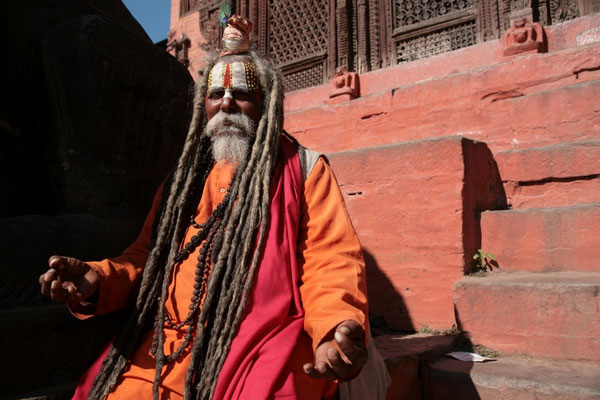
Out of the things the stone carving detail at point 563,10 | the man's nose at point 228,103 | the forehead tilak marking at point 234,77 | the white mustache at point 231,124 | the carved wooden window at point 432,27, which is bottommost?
the white mustache at point 231,124

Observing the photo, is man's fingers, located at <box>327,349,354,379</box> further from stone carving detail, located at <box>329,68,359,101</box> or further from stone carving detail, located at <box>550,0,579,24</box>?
stone carving detail, located at <box>550,0,579,24</box>

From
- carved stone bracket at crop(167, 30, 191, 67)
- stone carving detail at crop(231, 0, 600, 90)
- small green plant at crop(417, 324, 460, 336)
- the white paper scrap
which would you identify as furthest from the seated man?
carved stone bracket at crop(167, 30, 191, 67)

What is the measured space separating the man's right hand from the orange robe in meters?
0.04

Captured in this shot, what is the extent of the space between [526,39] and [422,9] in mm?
2235

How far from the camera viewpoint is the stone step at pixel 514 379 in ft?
5.95

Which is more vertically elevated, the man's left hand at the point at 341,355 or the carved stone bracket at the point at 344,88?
the carved stone bracket at the point at 344,88

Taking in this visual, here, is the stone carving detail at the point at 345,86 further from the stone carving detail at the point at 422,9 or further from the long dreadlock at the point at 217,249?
the long dreadlock at the point at 217,249

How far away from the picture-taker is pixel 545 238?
256 cm

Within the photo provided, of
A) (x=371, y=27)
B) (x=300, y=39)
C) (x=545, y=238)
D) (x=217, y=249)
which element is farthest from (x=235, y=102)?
(x=300, y=39)

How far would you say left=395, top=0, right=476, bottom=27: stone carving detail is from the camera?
585 centimetres

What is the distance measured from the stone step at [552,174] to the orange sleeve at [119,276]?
2.36 metres

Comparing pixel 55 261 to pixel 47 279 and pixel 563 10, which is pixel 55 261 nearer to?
pixel 47 279

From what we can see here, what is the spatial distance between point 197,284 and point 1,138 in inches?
49.2

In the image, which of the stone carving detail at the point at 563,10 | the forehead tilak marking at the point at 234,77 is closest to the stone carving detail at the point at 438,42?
the stone carving detail at the point at 563,10
